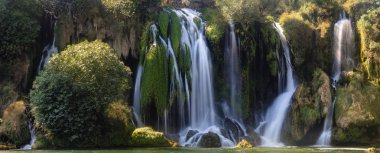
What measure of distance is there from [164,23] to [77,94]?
43.2ft

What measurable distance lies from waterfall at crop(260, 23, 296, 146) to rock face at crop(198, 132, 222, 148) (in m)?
4.81

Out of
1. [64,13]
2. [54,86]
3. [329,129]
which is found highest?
[64,13]

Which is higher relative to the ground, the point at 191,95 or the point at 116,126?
the point at 191,95

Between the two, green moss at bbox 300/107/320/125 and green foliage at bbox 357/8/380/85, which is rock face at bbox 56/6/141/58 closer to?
green moss at bbox 300/107/320/125

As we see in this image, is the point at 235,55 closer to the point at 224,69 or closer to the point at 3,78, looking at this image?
the point at 224,69

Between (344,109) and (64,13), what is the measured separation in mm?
23631

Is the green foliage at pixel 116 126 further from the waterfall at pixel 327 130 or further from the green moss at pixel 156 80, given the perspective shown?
the waterfall at pixel 327 130

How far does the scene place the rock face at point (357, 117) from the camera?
132 ft

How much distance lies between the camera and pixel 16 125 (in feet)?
114

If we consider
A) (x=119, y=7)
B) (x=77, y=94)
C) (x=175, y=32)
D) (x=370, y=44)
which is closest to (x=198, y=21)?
(x=175, y=32)

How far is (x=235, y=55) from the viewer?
45.7 meters

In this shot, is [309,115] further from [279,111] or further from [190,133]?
[190,133]

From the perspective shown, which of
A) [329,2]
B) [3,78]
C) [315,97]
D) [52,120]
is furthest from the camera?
[329,2]

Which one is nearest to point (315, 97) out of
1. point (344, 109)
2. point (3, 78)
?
point (344, 109)
